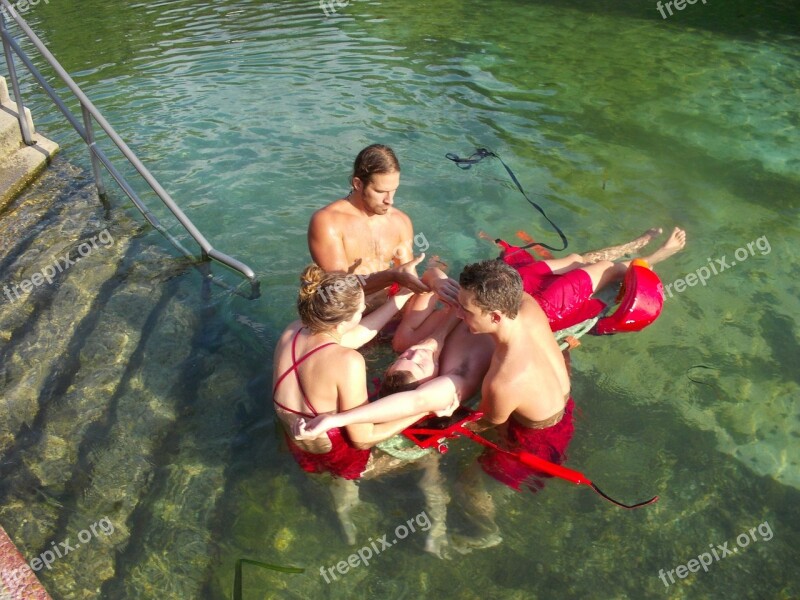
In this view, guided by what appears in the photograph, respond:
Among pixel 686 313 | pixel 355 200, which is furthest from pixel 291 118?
pixel 686 313

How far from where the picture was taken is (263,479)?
4.16 metres

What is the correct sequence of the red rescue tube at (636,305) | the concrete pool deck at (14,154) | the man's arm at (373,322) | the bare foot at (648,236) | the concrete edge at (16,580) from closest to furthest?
the concrete edge at (16,580) → the man's arm at (373,322) → the red rescue tube at (636,305) → the bare foot at (648,236) → the concrete pool deck at (14,154)

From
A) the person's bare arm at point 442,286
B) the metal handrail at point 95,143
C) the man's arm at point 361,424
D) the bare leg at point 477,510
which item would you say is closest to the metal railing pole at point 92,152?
the metal handrail at point 95,143

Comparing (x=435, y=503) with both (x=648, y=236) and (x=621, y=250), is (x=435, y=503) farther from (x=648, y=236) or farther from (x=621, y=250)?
(x=648, y=236)

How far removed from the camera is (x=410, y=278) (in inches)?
172

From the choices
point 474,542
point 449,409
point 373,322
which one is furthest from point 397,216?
point 474,542

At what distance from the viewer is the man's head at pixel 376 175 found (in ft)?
14.5

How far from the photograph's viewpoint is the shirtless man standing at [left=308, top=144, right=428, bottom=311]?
14.6ft

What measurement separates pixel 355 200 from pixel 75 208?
363 centimetres

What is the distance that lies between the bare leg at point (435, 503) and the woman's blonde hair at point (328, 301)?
1194 millimetres

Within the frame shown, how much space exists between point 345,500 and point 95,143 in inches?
175

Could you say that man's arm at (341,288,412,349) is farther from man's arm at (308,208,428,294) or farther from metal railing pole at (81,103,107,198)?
metal railing pole at (81,103,107,198)

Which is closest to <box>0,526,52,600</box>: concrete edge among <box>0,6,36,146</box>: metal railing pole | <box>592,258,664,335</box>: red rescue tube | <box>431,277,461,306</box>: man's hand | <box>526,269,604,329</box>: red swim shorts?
<box>431,277,461,306</box>: man's hand

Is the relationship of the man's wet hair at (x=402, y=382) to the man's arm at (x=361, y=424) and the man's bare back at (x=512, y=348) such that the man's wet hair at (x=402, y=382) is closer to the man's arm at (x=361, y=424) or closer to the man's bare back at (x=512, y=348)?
the man's arm at (x=361, y=424)
